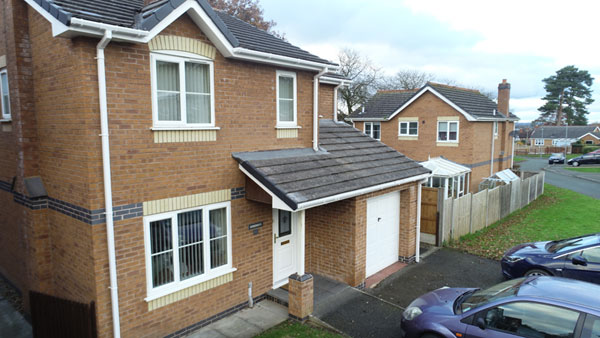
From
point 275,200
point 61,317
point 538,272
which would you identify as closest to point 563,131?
point 538,272

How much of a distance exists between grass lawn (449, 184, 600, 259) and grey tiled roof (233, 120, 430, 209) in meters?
4.10

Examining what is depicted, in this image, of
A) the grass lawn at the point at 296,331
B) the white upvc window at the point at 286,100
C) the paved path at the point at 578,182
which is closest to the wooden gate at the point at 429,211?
the white upvc window at the point at 286,100

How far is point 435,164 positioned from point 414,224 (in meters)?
8.94

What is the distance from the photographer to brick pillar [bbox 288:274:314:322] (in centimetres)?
777

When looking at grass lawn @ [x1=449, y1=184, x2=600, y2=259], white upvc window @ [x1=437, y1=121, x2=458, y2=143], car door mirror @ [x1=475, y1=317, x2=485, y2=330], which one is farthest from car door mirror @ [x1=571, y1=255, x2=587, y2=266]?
white upvc window @ [x1=437, y1=121, x2=458, y2=143]

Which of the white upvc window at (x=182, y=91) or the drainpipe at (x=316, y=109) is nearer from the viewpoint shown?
the white upvc window at (x=182, y=91)

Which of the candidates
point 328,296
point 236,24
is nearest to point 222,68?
point 236,24

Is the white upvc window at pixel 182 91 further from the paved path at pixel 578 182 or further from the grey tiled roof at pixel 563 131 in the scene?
the grey tiled roof at pixel 563 131

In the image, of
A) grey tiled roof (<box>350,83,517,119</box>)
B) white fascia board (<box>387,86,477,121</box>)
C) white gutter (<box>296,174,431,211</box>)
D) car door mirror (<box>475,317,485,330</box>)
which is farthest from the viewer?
grey tiled roof (<box>350,83,517,119</box>)

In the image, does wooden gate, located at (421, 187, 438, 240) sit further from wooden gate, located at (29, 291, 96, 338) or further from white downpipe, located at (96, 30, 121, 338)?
wooden gate, located at (29, 291, 96, 338)

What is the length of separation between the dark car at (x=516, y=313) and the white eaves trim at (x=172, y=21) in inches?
228

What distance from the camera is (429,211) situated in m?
13.3

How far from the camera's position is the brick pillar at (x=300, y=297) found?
7773 millimetres

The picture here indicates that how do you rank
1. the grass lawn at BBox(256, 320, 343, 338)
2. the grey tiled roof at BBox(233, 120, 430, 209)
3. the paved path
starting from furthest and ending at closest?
the paved path, the grey tiled roof at BBox(233, 120, 430, 209), the grass lawn at BBox(256, 320, 343, 338)
